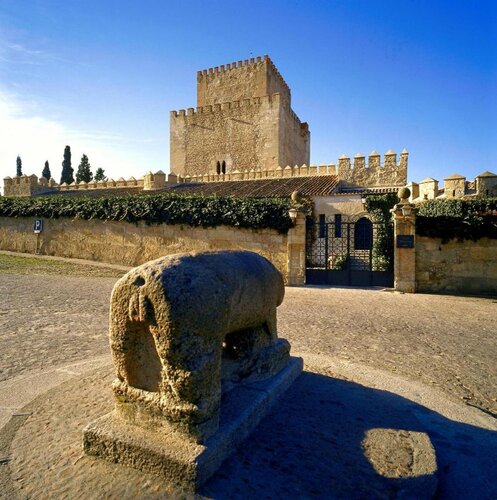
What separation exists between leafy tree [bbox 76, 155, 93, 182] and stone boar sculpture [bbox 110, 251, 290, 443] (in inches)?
1951

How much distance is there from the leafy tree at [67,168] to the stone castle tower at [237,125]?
14568 millimetres

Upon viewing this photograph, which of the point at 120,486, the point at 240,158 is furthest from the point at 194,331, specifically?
the point at 240,158

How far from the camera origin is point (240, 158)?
34.9 metres

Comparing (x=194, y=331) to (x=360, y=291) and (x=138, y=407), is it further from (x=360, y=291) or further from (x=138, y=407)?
(x=360, y=291)

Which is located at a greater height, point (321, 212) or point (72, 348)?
point (321, 212)

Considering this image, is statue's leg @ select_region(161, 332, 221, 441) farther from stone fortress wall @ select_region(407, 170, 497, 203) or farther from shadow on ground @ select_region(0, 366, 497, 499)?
stone fortress wall @ select_region(407, 170, 497, 203)

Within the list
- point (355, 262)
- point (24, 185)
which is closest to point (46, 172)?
point (24, 185)

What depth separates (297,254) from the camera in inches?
480

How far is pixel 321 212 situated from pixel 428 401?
53.6ft

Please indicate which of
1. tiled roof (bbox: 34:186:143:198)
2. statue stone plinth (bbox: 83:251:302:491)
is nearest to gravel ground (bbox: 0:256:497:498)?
statue stone plinth (bbox: 83:251:302:491)

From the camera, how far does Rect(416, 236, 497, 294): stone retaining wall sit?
1068 centimetres

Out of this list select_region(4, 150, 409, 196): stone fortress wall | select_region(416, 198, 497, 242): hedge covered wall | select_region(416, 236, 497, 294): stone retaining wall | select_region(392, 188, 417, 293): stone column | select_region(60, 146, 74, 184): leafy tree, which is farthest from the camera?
select_region(60, 146, 74, 184): leafy tree

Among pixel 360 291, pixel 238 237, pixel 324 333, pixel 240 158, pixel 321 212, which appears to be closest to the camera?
pixel 324 333

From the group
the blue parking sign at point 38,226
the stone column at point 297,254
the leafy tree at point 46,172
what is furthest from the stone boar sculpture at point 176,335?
the leafy tree at point 46,172
